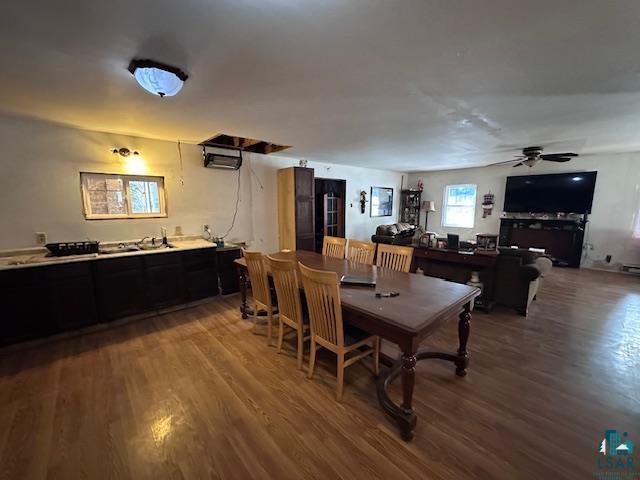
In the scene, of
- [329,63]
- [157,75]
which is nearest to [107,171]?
[157,75]

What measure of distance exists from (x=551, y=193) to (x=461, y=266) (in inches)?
167

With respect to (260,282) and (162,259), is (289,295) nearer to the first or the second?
(260,282)

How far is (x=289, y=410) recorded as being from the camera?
1886 mm

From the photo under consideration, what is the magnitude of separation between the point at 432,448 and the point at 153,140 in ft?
15.2

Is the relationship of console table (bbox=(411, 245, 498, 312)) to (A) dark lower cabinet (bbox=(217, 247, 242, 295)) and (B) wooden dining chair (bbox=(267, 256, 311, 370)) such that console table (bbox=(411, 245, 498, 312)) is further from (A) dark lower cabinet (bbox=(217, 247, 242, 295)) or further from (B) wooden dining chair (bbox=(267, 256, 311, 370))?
(A) dark lower cabinet (bbox=(217, 247, 242, 295))

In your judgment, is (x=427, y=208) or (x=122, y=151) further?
(x=427, y=208)

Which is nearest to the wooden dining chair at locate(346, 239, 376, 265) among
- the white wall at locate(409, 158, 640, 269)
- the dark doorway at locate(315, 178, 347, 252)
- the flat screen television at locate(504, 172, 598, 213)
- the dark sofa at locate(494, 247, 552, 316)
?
the dark sofa at locate(494, 247, 552, 316)

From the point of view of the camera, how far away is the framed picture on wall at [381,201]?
24.7 ft

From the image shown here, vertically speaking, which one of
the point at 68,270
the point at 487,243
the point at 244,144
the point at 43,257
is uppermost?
the point at 244,144

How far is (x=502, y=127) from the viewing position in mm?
3262

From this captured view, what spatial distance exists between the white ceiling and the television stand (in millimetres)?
3327

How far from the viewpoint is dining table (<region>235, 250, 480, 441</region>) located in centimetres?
159

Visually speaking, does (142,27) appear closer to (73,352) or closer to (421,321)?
(421,321)

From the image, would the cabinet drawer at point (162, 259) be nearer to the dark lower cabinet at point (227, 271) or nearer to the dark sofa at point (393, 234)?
the dark lower cabinet at point (227, 271)
